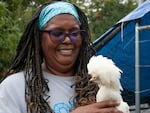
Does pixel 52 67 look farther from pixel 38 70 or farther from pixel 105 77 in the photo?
pixel 105 77

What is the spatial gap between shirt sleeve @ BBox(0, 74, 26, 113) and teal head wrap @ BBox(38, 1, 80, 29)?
35 cm

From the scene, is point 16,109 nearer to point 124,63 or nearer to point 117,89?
point 117,89

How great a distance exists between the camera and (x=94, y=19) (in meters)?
28.2


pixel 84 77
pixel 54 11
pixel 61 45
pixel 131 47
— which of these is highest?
pixel 54 11

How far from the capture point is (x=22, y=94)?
7.48 ft

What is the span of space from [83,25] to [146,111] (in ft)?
17.0

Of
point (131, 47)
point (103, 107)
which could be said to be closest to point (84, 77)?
point (103, 107)

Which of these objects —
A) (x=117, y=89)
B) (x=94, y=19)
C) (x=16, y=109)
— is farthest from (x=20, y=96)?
(x=94, y=19)

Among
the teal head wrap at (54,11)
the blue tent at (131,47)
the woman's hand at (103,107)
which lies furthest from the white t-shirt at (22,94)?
the blue tent at (131,47)

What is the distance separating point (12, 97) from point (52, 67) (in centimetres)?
30

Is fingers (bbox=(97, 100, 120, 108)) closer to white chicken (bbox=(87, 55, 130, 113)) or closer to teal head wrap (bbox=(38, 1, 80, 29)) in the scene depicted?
white chicken (bbox=(87, 55, 130, 113))

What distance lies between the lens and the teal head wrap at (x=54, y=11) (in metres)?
2.38

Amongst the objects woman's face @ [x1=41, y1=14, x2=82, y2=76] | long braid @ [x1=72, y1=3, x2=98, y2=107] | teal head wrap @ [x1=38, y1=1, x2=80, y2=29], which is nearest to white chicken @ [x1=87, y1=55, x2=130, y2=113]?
long braid @ [x1=72, y1=3, x2=98, y2=107]

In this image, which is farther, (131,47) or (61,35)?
(131,47)
